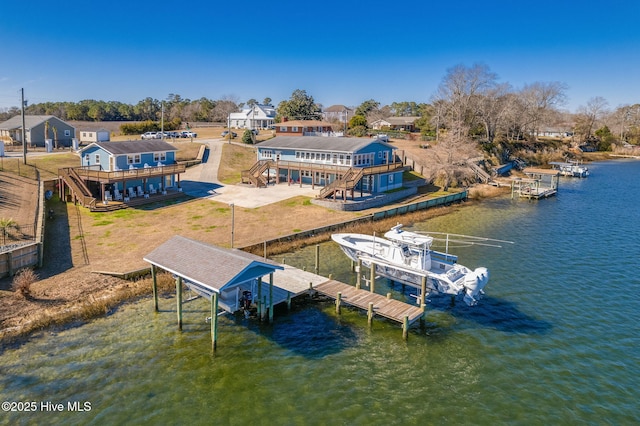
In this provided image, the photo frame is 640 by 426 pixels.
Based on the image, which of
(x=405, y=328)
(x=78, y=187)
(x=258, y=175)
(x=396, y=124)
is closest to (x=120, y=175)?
(x=78, y=187)

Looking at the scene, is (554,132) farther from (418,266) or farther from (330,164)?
(418,266)

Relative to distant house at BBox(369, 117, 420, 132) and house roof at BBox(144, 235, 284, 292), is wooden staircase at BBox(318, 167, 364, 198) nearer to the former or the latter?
house roof at BBox(144, 235, 284, 292)

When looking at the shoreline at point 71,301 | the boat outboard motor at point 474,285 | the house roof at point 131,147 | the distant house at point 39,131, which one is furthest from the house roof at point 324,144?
the distant house at point 39,131

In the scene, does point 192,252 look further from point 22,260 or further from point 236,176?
point 236,176

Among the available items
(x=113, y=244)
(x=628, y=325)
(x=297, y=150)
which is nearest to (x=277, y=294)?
(x=113, y=244)

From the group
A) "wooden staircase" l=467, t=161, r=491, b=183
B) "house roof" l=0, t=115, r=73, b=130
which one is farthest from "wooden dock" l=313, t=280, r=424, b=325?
"house roof" l=0, t=115, r=73, b=130
